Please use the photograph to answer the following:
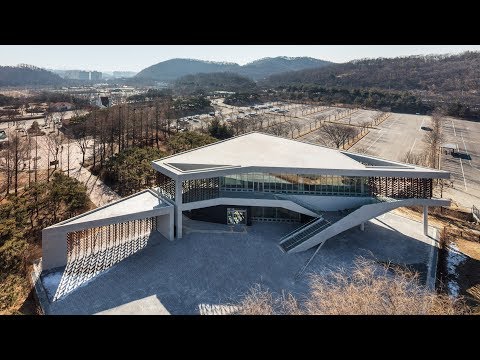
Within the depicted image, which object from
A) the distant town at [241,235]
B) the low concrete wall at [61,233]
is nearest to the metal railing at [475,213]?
the distant town at [241,235]

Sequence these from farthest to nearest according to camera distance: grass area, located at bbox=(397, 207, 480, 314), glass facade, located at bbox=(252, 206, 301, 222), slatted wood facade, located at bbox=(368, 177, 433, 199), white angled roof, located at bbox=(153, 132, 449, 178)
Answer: glass facade, located at bbox=(252, 206, 301, 222) < slatted wood facade, located at bbox=(368, 177, 433, 199) < white angled roof, located at bbox=(153, 132, 449, 178) < grass area, located at bbox=(397, 207, 480, 314)

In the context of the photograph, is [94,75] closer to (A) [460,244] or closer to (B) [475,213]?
(B) [475,213]

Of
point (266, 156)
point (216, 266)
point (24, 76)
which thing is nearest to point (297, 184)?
point (266, 156)

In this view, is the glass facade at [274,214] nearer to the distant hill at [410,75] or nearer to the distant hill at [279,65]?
the distant hill at [410,75]

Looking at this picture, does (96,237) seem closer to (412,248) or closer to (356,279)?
(356,279)

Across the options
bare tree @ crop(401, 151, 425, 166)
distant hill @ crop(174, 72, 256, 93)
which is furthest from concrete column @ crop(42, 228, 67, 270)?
distant hill @ crop(174, 72, 256, 93)

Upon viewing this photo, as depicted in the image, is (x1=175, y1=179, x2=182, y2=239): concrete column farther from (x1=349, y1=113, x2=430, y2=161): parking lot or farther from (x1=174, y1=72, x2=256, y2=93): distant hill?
(x1=174, y1=72, x2=256, y2=93): distant hill

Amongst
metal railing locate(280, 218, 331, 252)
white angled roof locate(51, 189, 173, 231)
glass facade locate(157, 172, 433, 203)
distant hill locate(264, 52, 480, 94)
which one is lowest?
metal railing locate(280, 218, 331, 252)
